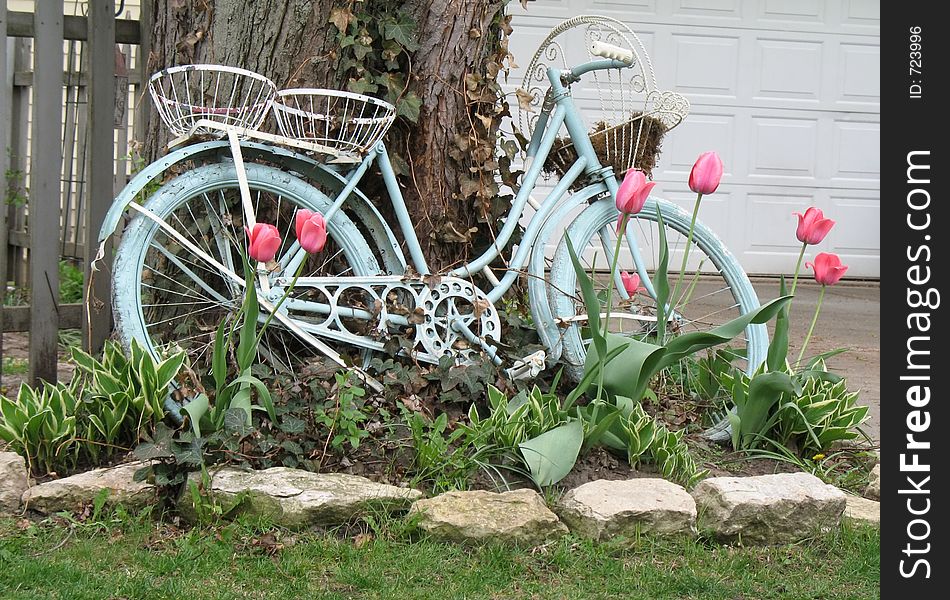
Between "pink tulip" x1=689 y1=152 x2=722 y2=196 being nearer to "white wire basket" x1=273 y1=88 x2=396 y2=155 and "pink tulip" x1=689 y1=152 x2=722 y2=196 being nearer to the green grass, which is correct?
"white wire basket" x1=273 y1=88 x2=396 y2=155

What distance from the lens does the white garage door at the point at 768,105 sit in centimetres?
741

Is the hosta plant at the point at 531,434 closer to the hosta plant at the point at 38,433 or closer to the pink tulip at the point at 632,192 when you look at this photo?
the pink tulip at the point at 632,192

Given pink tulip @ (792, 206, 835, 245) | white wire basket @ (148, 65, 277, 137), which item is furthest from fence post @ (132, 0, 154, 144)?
pink tulip @ (792, 206, 835, 245)

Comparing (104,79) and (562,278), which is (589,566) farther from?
(104,79)

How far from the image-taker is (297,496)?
8.39ft

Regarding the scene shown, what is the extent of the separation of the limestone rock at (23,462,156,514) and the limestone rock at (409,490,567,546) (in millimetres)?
694

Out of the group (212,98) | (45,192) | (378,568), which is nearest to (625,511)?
(378,568)

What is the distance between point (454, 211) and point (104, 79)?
1232 millimetres

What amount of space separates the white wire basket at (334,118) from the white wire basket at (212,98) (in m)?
0.06

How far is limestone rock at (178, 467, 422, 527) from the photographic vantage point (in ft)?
8.35

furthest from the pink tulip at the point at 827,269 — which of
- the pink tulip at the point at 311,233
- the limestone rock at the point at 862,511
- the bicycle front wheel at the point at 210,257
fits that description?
the pink tulip at the point at 311,233

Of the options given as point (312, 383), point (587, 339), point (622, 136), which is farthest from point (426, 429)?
point (622, 136)

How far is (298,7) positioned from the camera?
3154 mm

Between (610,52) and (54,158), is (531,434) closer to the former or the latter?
(610,52)
